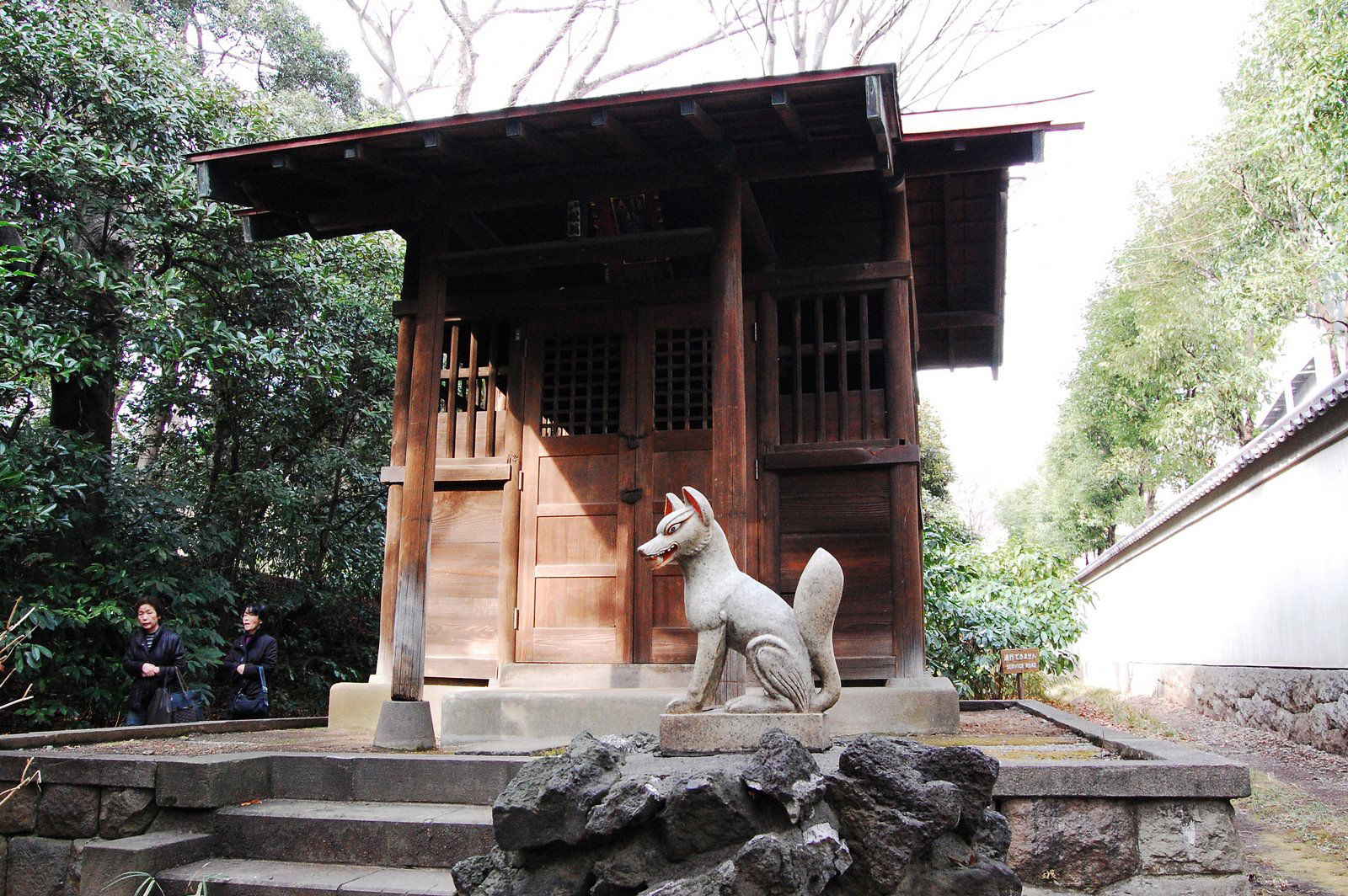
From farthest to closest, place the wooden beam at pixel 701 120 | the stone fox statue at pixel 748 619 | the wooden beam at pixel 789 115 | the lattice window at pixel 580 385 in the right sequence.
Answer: the lattice window at pixel 580 385
the wooden beam at pixel 701 120
the wooden beam at pixel 789 115
the stone fox statue at pixel 748 619

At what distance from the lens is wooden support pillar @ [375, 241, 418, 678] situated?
25.7ft

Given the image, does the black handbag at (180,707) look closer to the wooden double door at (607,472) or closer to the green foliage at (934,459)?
the wooden double door at (607,472)

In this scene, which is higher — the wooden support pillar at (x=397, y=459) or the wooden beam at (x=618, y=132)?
the wooden beam at (x=618, y=132)

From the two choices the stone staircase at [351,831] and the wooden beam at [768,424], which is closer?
the stone staircase at [351,831]

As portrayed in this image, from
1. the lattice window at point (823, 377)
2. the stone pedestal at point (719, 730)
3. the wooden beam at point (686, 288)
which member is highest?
the wooden beam at point (686, 288)

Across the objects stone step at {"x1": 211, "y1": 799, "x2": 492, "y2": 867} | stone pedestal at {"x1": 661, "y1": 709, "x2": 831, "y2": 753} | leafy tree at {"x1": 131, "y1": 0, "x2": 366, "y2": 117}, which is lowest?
stone step at {"x1": 211, "y1": 799, "x2": 492, "y2": 867}

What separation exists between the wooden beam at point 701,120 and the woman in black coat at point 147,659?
5857 mm

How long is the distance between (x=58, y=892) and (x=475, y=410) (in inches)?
181

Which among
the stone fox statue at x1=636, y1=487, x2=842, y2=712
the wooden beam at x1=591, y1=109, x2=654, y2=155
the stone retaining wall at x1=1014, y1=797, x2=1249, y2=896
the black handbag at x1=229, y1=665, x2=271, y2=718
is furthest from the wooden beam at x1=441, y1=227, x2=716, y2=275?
the stone retaining wall at x1=1014, y1=797, x2=1249, y2=896

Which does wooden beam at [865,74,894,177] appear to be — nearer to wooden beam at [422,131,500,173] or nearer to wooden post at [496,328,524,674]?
wooden beam at [422,131,500,173]

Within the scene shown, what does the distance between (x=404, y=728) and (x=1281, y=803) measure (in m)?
7.27

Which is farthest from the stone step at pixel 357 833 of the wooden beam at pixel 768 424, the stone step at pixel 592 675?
the wooden beam at pixel 768 424

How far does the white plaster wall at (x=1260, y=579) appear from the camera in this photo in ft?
37.4

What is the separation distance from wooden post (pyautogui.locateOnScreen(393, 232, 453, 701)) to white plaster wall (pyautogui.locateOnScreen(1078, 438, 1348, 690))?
9781 millimetres
